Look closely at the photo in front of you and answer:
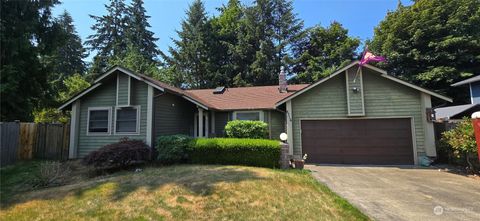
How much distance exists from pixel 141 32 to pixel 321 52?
2672cm

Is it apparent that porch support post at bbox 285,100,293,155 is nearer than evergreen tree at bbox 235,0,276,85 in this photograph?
Yes

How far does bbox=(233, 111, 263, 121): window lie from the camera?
1398cm

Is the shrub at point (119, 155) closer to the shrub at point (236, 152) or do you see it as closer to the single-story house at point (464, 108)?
the shrub at point (236, 152)

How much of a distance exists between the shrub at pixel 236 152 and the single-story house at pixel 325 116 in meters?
2.38

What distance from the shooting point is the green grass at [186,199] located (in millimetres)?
5105

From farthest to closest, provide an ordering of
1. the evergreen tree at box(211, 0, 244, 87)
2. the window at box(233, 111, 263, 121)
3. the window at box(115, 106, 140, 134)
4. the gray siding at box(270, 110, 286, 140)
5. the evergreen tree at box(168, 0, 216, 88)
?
the evergreen tree at box(168, 0, 216, 88) < the evergreen tree at box(211, 0, 244, 87) < the window at box(233, 111, 263, 121) < the gray siding at box(270, 110, 286, 140) < the window at box(115, 106, 140, 134)

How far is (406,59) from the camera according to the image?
958 inches

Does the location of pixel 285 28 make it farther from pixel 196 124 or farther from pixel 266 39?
pixel 196 124

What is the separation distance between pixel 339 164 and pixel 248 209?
7.63 m

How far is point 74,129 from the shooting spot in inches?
475

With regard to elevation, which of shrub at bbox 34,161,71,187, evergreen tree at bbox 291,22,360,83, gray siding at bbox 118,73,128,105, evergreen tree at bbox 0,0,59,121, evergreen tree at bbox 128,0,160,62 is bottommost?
shrub at bbox 34,161,71,187

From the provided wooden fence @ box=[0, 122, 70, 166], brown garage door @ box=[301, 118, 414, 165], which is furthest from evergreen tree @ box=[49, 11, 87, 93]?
brown garage door @ box=[301, 118, 414, 165]

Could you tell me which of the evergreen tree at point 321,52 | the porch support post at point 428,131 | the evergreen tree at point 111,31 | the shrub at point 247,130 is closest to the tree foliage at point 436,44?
the evergreen tree at point 321,52

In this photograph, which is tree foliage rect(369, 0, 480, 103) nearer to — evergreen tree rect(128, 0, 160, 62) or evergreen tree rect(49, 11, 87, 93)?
evergreen tree rect(128, 0, 160, 62)
